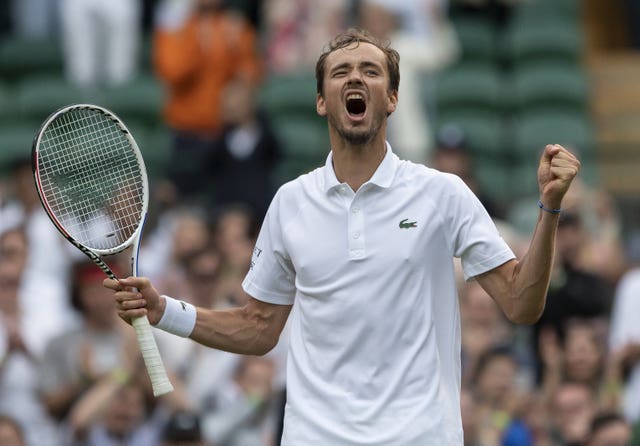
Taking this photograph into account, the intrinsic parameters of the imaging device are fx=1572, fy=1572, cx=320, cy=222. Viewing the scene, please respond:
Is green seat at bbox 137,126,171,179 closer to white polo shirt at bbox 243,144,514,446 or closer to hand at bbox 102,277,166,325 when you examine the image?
hand at bbox 102,277,166,325

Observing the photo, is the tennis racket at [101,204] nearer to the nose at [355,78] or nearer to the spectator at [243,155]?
the nose at [355,78]

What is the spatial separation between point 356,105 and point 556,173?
69cm

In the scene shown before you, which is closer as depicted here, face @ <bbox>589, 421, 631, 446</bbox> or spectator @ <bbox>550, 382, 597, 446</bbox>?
face @ <bbox>589, 421, 631, 446</bbox>

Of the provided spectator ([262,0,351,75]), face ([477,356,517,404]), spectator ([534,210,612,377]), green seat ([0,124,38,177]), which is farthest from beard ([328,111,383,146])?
spectator ([262,0,351,75])

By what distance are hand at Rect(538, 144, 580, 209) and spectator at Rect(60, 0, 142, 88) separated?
28.7ft

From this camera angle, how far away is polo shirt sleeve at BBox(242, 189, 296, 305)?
5062 millimetres

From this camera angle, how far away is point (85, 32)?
1298 cm

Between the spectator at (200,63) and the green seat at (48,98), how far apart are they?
0.72m

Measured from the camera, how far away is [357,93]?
482 centimetres

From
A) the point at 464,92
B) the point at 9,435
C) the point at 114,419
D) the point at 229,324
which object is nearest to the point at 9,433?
the point at 9,435

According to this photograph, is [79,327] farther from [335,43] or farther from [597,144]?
[597,144]

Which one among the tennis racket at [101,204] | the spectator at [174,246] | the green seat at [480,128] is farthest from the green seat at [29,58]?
the tennis racket at [101,204]

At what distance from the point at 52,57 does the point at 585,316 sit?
6.71m

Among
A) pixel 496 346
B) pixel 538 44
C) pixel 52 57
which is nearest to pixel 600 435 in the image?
Answer: pixel 496 346
